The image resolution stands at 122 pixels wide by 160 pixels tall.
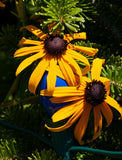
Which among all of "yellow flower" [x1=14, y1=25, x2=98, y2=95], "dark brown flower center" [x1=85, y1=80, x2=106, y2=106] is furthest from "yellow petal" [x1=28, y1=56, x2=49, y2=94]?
"dark brown flower center" [x1=85, y1=80, x2=106, y2=106]

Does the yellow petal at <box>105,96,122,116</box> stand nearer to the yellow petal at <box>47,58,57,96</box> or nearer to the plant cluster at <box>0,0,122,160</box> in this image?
the plant cluster at <box>0,0,122,160</box>

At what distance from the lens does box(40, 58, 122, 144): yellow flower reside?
54 centimetres

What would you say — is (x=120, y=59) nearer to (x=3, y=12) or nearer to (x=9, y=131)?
(x=9, y=131)

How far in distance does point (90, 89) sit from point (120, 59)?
171 mm

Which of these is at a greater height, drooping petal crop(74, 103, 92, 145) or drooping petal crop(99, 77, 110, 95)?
drooping petal crop(99, 77, 110, 95)

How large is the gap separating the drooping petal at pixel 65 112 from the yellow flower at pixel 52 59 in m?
0.05

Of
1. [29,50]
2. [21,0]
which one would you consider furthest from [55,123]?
[21,0]

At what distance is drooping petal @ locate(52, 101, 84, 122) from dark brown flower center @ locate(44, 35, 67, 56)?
115 millimetres

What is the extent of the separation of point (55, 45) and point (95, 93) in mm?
133

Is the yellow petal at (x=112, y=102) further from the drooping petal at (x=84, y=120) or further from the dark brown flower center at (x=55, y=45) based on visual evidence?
the dark brown flower center at (x=55, y=45)

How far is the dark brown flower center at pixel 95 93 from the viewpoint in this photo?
0.56 meters

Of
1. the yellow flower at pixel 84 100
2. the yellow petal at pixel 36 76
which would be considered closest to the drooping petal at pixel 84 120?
the yellow flower at pixel 84 100

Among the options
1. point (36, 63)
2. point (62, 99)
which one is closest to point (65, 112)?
point (62, 99)

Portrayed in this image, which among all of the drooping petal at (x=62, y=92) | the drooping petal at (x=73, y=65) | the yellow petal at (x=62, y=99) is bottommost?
the yellow petal at (x=62, y=99)
